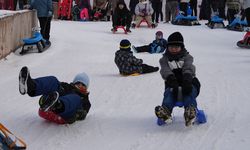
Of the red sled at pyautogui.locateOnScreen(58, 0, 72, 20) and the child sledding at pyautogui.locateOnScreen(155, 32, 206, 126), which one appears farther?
the red sled at pyautogui.locateOnScreen(58, 0, 72, 20)

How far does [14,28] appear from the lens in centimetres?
1148

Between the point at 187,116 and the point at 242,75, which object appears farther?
the point at 242,75

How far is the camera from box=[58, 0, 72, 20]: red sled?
72.7 feet

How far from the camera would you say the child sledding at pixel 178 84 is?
4.78 metres

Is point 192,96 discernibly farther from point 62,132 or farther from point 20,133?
point 20,133

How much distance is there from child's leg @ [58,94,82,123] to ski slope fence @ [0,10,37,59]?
564 centimetres

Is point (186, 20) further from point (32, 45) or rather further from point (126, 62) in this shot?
point (126, 62)

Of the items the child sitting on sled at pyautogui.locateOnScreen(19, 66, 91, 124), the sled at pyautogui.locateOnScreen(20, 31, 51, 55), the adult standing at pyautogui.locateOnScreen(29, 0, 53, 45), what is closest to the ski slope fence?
the sled at pyautogui.locateOnScreen(20, 31, 51, 55)

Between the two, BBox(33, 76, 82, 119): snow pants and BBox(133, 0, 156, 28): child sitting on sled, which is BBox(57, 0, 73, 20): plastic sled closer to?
BBox(133, 0, 156, 28): child sitting on sled

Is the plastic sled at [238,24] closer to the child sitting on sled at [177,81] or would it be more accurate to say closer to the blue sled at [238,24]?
the blue sled at [238,24]

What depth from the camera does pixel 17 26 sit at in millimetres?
11797

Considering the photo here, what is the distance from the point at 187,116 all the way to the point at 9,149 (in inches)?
71.6

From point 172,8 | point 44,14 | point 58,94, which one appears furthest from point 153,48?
point 172,8

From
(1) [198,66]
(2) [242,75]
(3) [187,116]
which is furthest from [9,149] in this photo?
(1) [198,66]
